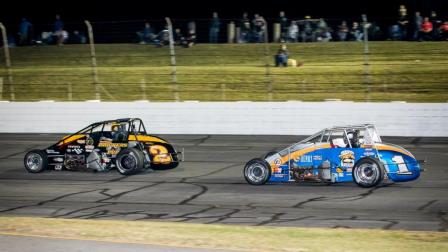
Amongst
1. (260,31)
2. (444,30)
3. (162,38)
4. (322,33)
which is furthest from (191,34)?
(444,30)

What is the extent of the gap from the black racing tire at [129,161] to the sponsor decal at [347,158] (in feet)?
15.1

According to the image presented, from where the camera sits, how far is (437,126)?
78.8 ft

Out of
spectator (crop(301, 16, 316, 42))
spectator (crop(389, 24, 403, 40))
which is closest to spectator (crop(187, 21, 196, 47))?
spectator (crop(301, 16, 316, 42))

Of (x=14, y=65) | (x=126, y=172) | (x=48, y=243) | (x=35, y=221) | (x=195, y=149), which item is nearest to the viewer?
→ (x=48, y=243)

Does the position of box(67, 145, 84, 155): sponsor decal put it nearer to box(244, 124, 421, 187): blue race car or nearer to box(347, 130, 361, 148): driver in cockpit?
box(244, 124, 421, 187): blue race car

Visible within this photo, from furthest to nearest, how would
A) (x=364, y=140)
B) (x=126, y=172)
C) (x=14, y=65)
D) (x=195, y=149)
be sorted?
(x=14, y=65) → (x=195, y=149) → (x=126, y=172) → (x=364, y=140)

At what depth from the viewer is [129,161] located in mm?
19391

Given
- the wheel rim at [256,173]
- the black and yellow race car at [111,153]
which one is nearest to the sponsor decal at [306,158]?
the wheel rim at [256,173]

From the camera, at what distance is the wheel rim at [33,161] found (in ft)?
66.4

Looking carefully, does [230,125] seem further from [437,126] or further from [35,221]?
[35,221]

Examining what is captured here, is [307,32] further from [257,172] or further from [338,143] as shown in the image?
[338,143]

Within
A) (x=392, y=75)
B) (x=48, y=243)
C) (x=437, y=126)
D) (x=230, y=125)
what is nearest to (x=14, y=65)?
(x=230, y=125)

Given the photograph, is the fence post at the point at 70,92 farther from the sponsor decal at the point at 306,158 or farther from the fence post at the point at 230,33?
the sponsor decal at the point at 306,158

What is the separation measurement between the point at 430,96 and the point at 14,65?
1378 cm
